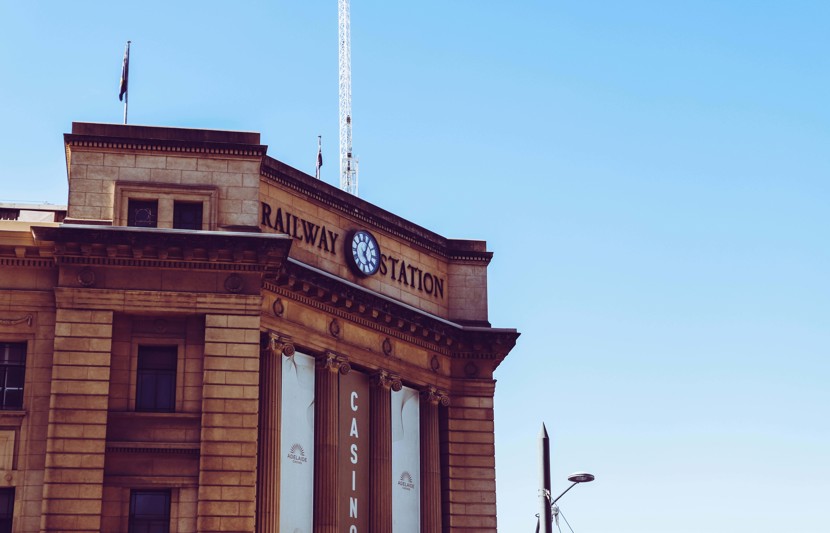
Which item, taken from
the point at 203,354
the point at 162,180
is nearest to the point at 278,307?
the point at 203,354

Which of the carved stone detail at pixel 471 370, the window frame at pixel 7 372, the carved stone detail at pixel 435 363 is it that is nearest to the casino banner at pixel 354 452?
the carved stone detail at pixel 435 363

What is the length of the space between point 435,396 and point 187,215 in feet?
46.7

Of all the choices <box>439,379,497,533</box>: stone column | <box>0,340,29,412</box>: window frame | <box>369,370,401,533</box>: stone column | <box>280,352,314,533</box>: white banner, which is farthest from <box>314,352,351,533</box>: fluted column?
<box>0,340,29,412</box>: window frame

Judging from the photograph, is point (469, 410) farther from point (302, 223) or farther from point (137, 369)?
point (137, 369)

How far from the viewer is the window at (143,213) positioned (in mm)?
52594

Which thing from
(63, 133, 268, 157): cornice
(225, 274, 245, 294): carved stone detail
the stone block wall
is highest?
(63, 133, 268, 157): cornice

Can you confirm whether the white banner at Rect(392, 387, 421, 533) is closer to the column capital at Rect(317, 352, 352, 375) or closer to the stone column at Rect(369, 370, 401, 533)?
the stone column at Rect(369, 370, 401, 533)

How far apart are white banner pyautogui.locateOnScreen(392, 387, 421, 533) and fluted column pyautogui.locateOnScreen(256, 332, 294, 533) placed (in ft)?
24.7

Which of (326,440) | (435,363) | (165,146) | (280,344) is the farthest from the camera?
(435,363)

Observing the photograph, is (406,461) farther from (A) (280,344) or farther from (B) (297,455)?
(A) (280,344)

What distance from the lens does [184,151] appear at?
5372cm

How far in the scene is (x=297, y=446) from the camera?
55031 millimetres

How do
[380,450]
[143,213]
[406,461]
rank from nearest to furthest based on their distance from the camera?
[143,213]
[380,450]
[406,461]

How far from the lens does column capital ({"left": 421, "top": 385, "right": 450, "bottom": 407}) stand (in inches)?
2424
